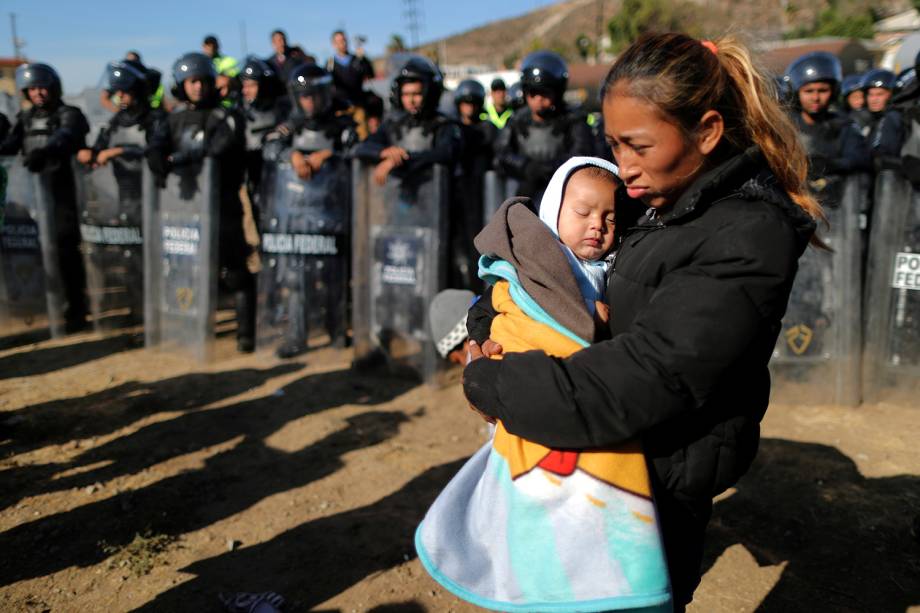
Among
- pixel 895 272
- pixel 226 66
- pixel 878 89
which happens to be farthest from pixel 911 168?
pixel 226 66

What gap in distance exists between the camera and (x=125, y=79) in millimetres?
6609

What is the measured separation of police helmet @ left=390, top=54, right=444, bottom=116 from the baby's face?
13.7 feet

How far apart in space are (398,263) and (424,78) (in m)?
1.49

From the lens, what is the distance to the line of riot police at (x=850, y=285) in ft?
15.3

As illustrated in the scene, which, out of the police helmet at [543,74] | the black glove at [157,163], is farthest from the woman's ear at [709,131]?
the black glove at [157,163]

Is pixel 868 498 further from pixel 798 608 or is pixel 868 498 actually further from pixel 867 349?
pixel 867 349

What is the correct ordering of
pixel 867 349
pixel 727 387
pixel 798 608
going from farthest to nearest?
pixel 867 349 < pixel 798 608 < pixel 727 387

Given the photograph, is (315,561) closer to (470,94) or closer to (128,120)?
(128,120)

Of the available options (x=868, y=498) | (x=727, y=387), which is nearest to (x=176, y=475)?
(x=727, y=387)

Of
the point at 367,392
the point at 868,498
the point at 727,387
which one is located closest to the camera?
the point at 727,387

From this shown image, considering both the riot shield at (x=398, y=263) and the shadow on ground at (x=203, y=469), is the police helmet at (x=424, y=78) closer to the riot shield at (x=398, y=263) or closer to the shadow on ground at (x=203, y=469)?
the riot shield at (x=398, y=263)

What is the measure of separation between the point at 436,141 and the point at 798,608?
400cm

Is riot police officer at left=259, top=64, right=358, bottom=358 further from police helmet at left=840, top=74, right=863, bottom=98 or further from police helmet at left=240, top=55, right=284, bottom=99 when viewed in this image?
police helmet at left=840, top=74, right=863, bottom=98

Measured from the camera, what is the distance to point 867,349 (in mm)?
4812
